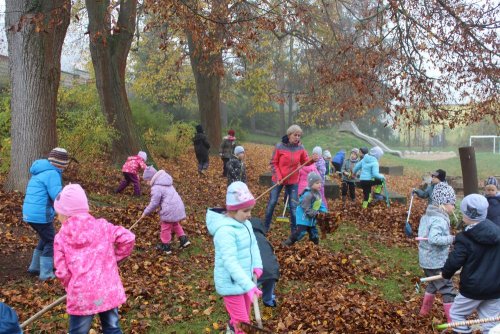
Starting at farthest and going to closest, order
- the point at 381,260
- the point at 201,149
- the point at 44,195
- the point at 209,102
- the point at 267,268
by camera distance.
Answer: the point at 209,102 < the point at 201,149 < the point at 381,260 < the point at 44,195 < the point at 267,268

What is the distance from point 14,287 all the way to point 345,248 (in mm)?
5524

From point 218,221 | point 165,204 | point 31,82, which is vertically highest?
point 31,82

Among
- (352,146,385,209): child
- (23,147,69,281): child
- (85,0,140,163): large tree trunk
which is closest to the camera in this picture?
(23,147,69,281): child

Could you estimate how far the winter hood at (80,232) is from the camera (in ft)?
13.4

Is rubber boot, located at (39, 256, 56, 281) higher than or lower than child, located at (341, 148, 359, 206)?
lower

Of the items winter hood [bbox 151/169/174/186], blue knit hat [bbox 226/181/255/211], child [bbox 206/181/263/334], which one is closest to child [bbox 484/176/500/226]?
child [bbox 206/181/263/334]

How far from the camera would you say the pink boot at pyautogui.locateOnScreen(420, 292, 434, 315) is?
5816mm

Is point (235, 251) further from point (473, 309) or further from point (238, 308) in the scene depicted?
point (473, 309)

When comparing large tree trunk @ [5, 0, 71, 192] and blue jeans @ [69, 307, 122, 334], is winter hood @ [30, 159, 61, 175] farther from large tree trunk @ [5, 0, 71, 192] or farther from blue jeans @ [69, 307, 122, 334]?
large tree trunk @ [5, 0, 71, 192]

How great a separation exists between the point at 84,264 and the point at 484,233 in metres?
3.40

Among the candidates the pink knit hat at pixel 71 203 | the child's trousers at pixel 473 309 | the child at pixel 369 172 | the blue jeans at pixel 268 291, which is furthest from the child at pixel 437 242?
the child at pixel 369 172

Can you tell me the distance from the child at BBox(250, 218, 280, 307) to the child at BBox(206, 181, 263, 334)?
1062mm

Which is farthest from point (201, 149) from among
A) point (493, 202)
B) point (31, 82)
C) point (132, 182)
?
point (493, 202)

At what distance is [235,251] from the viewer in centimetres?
437
